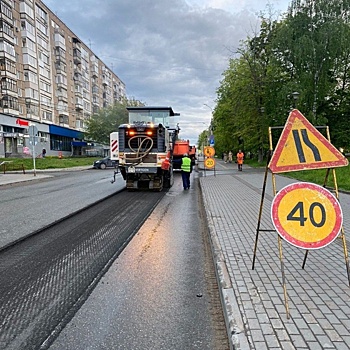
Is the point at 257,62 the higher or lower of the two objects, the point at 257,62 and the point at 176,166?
the higher

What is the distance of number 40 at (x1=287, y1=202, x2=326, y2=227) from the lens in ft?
11.4

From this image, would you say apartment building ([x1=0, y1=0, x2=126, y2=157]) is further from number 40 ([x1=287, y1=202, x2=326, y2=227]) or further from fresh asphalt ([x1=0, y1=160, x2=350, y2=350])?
number 40 ([x1=287, y1=202, x2=326, y2=227])

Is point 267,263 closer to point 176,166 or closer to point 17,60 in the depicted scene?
point 176,166

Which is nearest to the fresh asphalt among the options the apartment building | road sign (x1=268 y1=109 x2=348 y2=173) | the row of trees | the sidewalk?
the sidewalk

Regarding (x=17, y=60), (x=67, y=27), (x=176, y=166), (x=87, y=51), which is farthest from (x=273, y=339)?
(x=87, y=51)

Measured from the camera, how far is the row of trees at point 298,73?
2595 cm

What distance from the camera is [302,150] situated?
365cm

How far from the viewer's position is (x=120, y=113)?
182 feet

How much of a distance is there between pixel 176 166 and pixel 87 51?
62535 millimetres

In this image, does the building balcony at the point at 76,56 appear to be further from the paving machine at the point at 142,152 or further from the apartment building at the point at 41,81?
the paving machine at the point at 142,152

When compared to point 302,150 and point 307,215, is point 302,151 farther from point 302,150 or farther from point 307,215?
point 307,215

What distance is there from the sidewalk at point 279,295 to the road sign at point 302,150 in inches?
55.3

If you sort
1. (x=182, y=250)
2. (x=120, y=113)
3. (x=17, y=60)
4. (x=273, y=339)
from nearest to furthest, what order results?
(x=273, y=339), (x=182, y=250), (x=17, y=60), (x=120, y=113)

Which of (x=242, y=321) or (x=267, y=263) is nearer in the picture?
(x=242, y=321)
